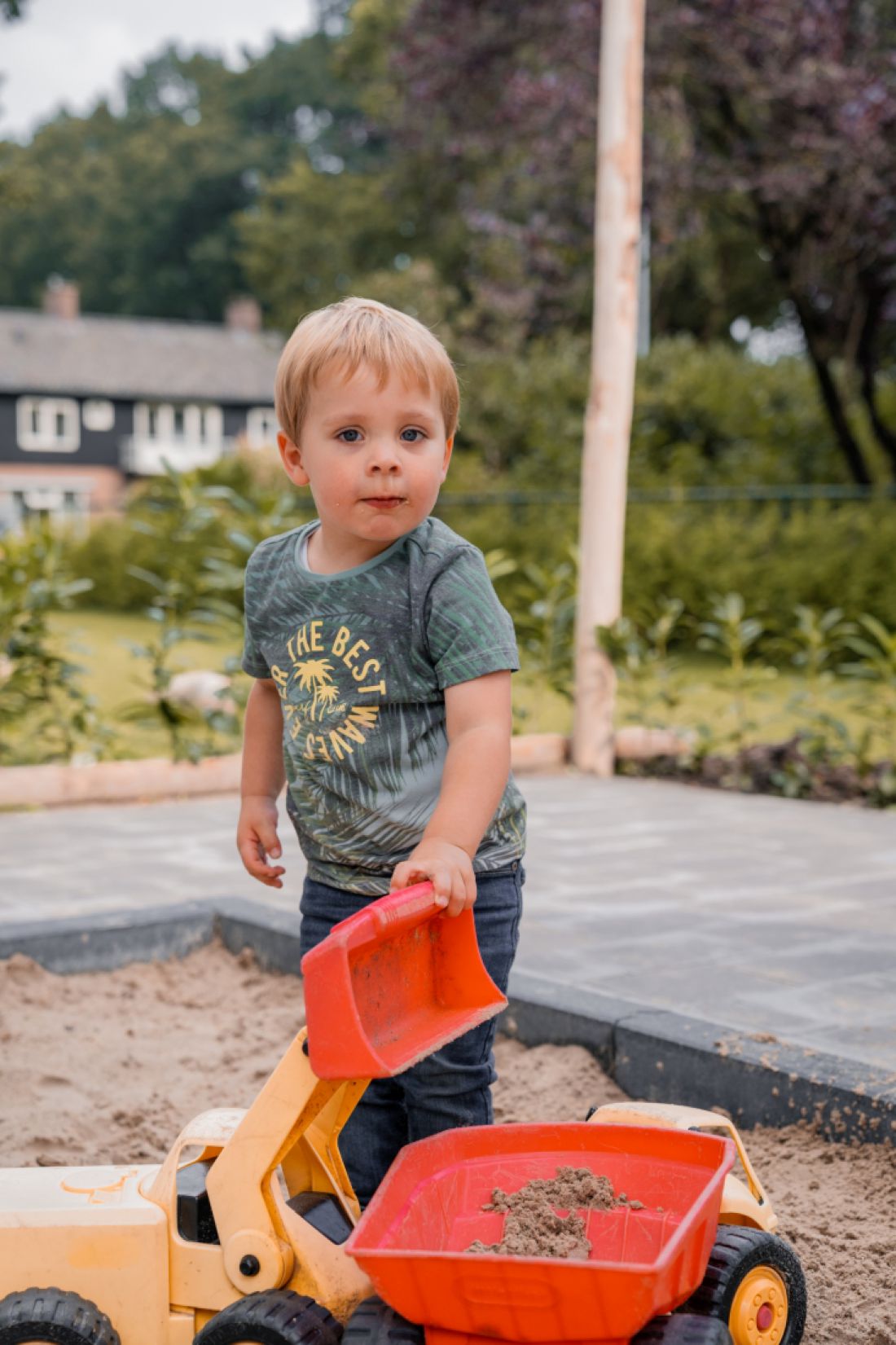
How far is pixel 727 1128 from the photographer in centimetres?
212

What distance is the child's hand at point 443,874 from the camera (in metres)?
1.76

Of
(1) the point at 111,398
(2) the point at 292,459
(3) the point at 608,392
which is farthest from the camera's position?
(1) the point at 111,398

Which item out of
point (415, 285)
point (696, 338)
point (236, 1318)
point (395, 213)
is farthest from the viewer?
point (395, 213)

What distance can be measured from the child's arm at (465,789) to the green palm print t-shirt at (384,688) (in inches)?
1.9

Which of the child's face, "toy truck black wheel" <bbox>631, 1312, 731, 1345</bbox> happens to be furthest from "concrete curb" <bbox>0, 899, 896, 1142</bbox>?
the child's face

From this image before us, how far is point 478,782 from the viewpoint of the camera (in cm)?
189

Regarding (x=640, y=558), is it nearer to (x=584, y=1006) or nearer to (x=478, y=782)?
(x=584, y=1006)

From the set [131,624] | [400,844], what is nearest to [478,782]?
[400,844]

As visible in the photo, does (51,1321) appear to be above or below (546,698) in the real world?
above

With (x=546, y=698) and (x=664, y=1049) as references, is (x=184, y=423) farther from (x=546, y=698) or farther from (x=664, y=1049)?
(x=664, y=1049)

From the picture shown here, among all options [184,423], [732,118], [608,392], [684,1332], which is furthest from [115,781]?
[184,423]

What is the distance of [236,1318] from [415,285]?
22077mm

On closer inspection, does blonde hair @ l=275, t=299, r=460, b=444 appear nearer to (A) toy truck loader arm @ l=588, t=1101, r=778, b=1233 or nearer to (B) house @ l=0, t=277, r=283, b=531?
(A) toy truck loader arm @ l=588, t=1101, r=778, b=1233

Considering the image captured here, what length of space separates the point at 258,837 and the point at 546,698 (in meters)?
7.88
